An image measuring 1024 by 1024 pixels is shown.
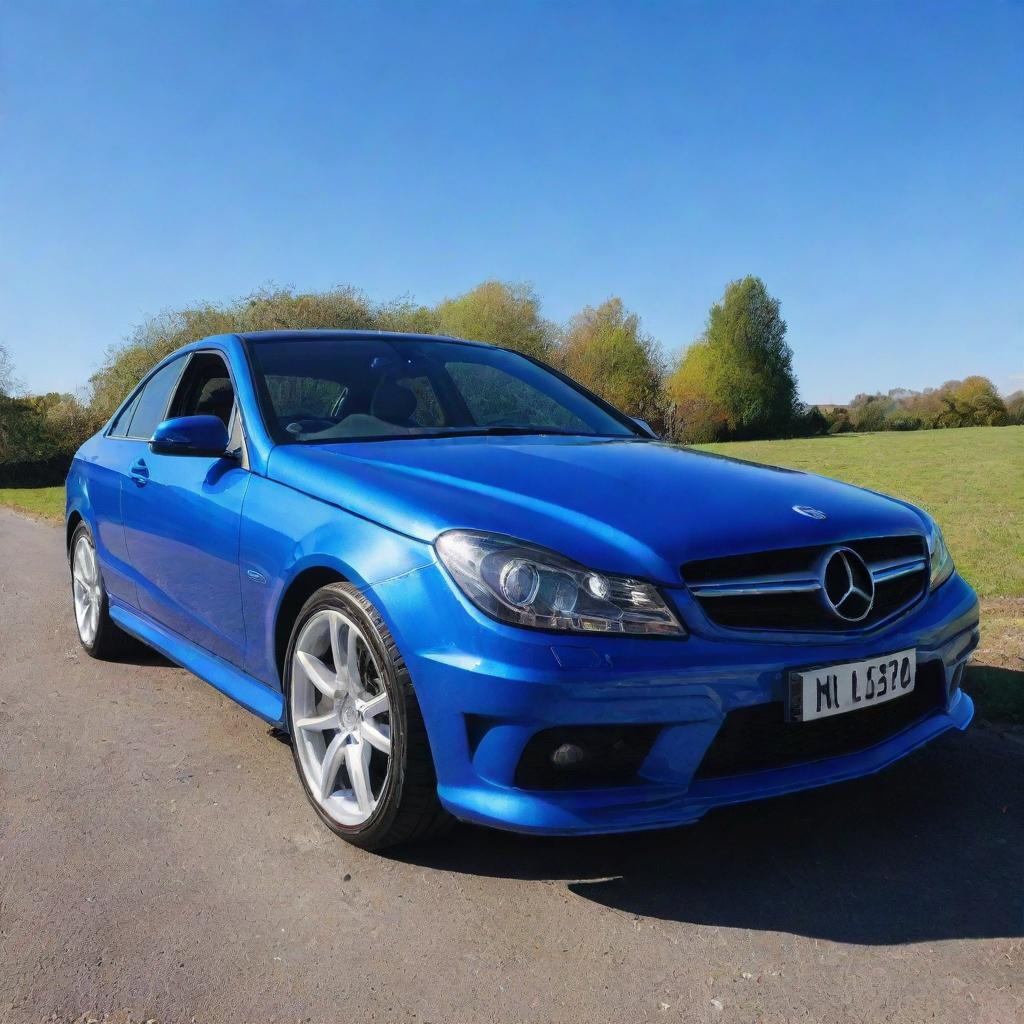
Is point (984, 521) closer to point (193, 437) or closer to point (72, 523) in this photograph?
point (72, 523)

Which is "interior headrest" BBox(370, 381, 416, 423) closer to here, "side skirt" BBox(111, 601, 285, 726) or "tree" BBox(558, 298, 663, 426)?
"side skirt" BBox(111, 601, 285, 726)

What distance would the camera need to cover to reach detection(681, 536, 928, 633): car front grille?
2.60 metres

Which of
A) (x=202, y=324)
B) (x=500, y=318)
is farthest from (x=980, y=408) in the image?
(x=202, y=324)

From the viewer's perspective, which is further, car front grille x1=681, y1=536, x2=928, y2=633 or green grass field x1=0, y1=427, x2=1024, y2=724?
green grass field x1=0, y1=427, x2=1024, y2=724

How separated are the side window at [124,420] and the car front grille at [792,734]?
12.2ft

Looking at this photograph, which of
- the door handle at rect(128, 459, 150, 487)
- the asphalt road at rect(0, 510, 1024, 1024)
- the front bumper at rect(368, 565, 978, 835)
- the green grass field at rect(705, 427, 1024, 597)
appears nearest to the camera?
the asphalt road at rect(0, 510, 1024, 1024)

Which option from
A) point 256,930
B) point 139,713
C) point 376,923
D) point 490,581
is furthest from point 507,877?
point 139,713

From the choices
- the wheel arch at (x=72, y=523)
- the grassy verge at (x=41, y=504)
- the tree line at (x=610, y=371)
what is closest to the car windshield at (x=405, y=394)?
the wheel arch at (x=72, y=523)

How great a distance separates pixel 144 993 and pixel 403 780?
76 centimetres

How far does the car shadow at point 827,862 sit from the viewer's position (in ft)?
8.34

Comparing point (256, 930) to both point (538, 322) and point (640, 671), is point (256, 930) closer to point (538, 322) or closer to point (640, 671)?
point (640, 671)

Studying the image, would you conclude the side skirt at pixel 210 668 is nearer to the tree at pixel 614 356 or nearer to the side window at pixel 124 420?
the side window at pixel 124 420

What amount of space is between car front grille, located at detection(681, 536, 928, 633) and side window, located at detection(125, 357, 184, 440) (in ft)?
9.95

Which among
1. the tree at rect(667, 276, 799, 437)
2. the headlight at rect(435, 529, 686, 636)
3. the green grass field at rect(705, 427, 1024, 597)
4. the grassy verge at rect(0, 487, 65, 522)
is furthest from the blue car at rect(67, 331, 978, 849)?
the tree at rect(667, 276, 799, 437)
